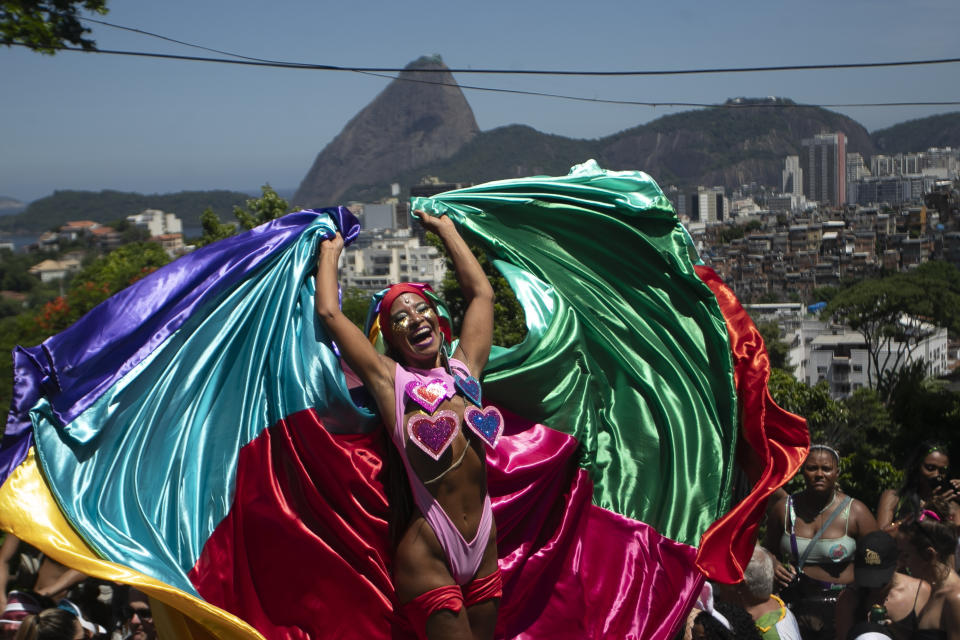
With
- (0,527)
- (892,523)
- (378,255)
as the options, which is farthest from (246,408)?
(378,255)

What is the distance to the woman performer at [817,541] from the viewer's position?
5168mm

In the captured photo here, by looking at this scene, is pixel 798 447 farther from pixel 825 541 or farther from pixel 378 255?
pixel 378 255

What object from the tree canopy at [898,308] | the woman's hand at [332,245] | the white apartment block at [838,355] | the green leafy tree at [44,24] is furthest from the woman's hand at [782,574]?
the white apartment block at [838,355]

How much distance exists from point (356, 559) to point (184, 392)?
103cm

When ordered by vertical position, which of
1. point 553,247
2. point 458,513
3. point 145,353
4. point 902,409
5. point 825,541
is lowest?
point 902,409

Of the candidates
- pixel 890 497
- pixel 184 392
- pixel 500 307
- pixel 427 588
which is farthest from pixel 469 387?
pixel 500 307

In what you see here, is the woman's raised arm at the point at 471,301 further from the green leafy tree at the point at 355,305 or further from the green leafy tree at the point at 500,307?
the green leafy tree at the point at 355,305

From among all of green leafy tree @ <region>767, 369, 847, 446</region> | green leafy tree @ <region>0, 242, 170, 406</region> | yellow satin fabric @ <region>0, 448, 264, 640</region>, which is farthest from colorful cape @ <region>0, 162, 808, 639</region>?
green leafy tree @ <region>0, 242, 170, 406</region>

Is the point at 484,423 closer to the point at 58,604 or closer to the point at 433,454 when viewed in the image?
the point at 433,454

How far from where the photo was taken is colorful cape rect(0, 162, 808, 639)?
382 cm

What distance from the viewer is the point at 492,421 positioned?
3934mm

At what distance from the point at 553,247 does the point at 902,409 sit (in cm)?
1087

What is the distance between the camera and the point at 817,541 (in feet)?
17.1

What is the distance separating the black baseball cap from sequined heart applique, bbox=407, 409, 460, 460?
2687 mm
